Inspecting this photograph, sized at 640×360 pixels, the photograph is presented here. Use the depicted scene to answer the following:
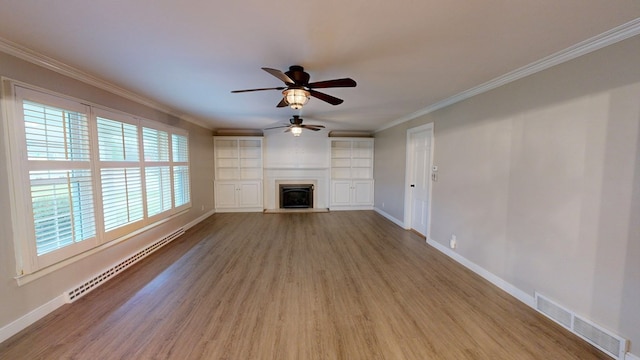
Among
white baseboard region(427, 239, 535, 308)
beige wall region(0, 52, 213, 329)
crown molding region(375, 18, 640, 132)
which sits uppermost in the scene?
crown molding region(375, 18, 640, 132)

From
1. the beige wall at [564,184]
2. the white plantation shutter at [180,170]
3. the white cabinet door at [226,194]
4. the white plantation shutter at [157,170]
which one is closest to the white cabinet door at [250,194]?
the white cabinet door at [226,194]

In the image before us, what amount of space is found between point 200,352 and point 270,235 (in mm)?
2892

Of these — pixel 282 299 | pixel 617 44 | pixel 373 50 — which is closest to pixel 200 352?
pixel 282 299

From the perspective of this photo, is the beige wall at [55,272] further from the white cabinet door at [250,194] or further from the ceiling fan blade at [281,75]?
the white cabinet door at [250,194]

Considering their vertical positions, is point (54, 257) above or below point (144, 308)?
above

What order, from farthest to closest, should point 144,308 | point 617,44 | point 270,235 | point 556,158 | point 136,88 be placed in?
point 270,235, point 136,88, point 144,308, point 556,158, point 617,44

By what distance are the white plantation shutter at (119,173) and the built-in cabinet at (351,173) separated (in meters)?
4.68

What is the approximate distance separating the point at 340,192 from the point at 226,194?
3309mm

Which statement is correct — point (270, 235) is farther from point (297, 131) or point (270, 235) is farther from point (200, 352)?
point (200, 352)

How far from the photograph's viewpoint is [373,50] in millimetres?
2008

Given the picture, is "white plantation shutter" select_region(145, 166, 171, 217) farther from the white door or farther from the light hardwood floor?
the white door

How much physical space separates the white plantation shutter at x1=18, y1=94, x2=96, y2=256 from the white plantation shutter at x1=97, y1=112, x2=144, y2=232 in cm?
21

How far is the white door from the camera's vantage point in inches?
174

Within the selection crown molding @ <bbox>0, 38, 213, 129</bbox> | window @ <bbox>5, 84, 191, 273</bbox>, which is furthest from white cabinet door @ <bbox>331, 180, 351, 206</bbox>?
crown molding @ <bbox>0, 38, 213, 129</bbox>
